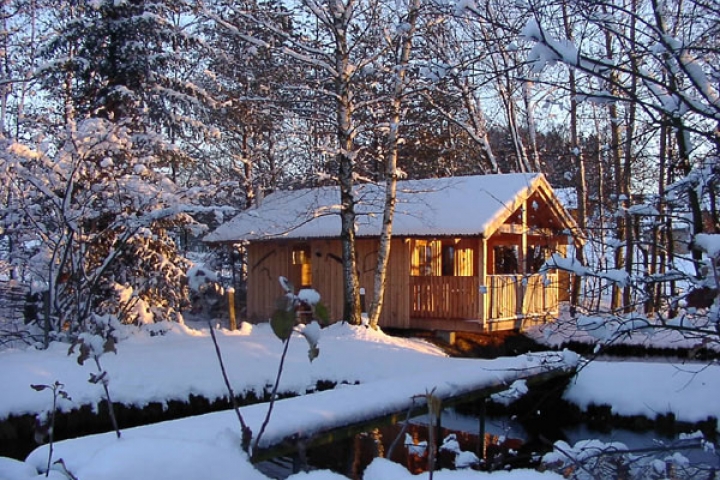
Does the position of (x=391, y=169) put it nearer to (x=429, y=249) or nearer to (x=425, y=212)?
(x=425, y=212)

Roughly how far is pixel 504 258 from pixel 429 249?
3543 millimetres

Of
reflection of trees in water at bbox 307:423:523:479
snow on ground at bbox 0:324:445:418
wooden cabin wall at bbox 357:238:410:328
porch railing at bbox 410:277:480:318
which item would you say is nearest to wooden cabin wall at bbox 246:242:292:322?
wooden cabin wall at bbox 357:238:410:328

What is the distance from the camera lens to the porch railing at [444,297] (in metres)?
16.1

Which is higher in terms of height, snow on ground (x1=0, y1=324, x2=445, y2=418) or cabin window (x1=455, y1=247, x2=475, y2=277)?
cabin window (x1=455, y1=247, x2=475, y2=277)

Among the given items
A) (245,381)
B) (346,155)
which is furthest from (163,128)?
(245,381)

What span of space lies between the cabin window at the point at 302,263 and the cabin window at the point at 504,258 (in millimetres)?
5618

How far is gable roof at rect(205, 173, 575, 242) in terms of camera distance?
15.9 metres

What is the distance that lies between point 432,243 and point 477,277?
8.38ft

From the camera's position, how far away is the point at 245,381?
1067cm

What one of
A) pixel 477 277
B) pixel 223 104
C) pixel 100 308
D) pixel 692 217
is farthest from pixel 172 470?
pixel 223 104

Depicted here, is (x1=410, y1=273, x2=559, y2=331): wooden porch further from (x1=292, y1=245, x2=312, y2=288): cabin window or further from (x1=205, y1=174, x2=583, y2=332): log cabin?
(x1=292, y1=245, x2=312, y2=288): cabin window

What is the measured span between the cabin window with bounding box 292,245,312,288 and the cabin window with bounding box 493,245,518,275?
562 cm

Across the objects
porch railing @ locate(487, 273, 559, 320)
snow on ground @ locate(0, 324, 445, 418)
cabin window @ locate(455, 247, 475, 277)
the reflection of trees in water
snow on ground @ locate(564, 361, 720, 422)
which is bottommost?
the reflection of trees in water

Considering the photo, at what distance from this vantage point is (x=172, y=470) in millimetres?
2629
